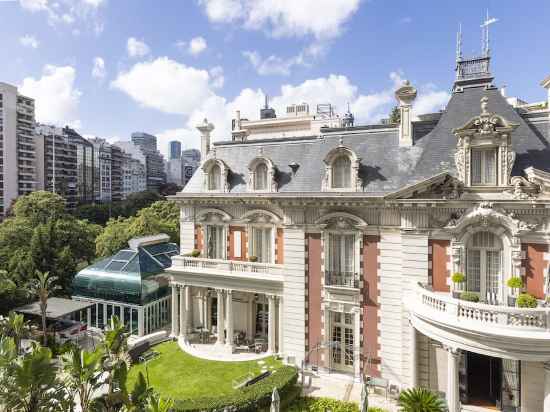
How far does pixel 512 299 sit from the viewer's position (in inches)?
625

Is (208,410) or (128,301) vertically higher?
(128,301)

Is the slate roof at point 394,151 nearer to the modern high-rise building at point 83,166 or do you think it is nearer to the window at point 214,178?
the window at point 214,178

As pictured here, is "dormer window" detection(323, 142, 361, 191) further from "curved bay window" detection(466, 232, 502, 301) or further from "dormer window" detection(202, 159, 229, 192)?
"dormer window" detection(202, 159, 229, 192)

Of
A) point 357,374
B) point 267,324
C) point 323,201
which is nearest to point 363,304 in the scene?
point 357,374

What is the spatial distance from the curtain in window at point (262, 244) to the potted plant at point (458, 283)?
11909 millimetres

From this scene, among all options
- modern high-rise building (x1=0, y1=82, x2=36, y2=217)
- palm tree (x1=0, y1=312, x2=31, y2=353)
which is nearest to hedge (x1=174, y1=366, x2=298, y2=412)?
palm tree (x1=0, y1=312, x2=31, y2=353)

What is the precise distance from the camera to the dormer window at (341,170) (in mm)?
20547

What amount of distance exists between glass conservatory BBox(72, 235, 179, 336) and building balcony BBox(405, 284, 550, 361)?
22.1 metres

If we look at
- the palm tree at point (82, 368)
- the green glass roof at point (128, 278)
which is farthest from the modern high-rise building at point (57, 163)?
the palm tree at point (82, 368)

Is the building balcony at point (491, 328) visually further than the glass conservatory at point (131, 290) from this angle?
No

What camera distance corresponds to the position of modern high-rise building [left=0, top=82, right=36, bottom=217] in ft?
255

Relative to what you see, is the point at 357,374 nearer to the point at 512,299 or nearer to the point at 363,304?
the point at 363,304

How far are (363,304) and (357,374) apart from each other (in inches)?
167

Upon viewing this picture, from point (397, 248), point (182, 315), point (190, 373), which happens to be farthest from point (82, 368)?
point (397, 248)
